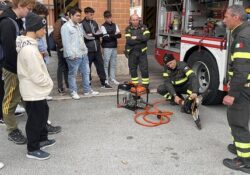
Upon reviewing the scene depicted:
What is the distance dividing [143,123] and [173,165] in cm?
137

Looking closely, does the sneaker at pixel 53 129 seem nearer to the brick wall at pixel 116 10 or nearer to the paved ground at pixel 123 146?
the paved ground at pixel 123 146

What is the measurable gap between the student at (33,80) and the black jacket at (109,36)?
3285 mm

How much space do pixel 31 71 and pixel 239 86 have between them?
2.19 meters

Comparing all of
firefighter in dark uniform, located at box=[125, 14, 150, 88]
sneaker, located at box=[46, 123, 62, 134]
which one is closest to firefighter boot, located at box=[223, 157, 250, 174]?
sneaker, located at box=[46, 123, 62, 134]

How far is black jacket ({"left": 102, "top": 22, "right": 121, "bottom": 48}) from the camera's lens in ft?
22.5

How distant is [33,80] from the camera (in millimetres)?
3537

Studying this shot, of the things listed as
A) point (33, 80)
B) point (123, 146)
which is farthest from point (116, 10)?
point (33, 80)

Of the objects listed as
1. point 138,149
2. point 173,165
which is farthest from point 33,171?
point 173,165

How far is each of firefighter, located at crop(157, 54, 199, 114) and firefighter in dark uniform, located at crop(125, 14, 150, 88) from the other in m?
0.88

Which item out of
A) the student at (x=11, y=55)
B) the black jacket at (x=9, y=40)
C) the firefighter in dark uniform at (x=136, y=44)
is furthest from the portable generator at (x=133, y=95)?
the black jacket at (x=9, y=40)

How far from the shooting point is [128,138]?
4418 millimetres

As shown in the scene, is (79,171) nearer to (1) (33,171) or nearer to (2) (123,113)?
(1) (33,171)

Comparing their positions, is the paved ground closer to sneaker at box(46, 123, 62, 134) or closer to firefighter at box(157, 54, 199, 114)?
sneaker at box(46, 123, 62, 134)

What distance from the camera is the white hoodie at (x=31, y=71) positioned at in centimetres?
347
